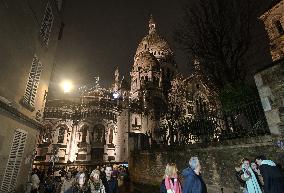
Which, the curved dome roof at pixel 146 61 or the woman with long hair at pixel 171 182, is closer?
the woman with long hair at pixel 171 182

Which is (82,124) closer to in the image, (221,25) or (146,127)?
(146,127)

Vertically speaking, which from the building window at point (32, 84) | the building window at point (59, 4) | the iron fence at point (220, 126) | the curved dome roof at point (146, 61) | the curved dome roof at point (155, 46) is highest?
the curved dome roof at point (155, 46)

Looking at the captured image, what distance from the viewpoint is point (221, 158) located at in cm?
955

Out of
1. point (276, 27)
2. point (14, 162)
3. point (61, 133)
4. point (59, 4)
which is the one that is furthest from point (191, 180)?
point (61, 133)

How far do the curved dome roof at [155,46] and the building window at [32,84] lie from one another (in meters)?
52.0

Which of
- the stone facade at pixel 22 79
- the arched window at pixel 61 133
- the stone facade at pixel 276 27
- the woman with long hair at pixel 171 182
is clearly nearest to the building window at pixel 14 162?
the stone facade at pixel 22 79

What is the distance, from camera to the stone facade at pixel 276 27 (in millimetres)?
21297

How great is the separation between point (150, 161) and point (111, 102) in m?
28.6

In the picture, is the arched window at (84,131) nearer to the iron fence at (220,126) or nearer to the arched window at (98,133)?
the arched window at (98,133)

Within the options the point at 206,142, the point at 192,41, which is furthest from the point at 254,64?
the point at 206,142

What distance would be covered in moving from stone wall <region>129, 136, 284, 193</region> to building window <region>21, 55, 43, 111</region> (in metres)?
8.60

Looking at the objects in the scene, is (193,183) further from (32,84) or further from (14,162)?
(32,84)

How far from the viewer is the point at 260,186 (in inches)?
254

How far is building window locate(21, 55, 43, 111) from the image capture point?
12117 mm
